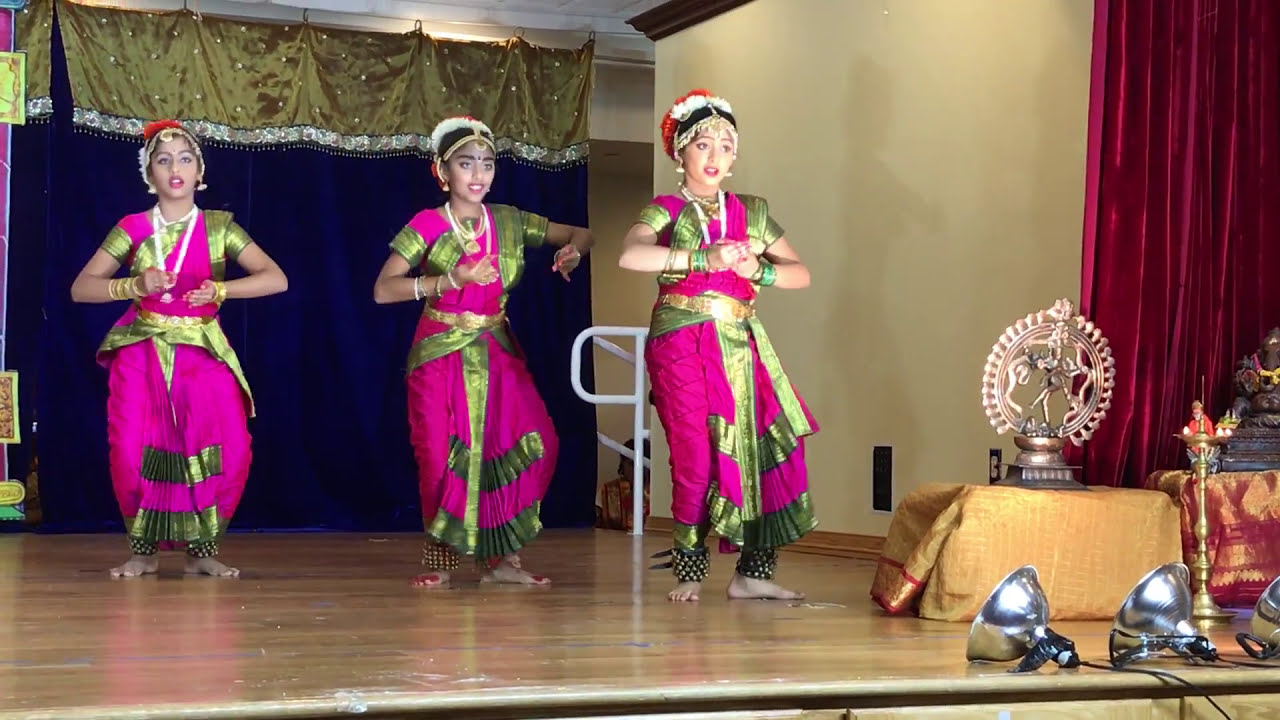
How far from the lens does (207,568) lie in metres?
5.00

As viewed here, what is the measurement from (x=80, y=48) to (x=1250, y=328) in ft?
17.0

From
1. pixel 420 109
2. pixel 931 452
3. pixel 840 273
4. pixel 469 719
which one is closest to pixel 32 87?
pixel 420 109

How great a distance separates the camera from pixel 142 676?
2.64 m

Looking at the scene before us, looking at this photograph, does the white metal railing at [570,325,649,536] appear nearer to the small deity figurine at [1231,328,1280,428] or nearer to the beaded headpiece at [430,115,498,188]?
the beaded headpiece at [430,115,498,188]

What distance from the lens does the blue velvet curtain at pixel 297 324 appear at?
713cm

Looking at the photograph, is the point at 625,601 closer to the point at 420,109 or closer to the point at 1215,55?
the point at 1215,55

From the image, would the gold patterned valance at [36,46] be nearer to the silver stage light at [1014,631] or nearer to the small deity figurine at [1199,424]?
the small deity figurine at [1199,424]

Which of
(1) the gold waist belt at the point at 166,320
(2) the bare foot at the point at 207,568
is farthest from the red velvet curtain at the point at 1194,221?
(1) the gold waist belt at the point at 166,320

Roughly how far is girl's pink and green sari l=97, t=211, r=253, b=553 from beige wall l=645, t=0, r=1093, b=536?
230 cm

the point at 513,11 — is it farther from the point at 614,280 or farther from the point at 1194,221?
the point at 1194,221

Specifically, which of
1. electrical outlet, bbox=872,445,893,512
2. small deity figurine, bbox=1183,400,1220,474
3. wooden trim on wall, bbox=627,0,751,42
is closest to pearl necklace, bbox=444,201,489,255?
electrical outlet, bbox=872,445,893,512

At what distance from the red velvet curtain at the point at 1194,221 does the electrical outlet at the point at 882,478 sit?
1.59m

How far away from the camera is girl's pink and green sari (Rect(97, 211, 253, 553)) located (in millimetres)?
4941

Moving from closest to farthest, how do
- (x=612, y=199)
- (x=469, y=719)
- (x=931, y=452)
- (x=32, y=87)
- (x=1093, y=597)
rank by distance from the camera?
1. (x=469, y=719)
2. (x=1093, y=597)
3. (x=931, y=452)
4. (x=32, y=87)
5. (x=612, y=199)
